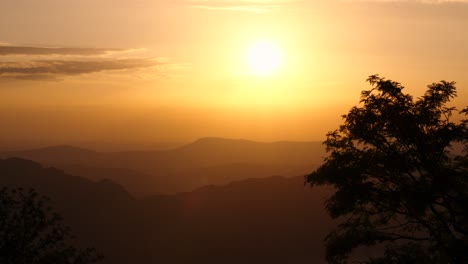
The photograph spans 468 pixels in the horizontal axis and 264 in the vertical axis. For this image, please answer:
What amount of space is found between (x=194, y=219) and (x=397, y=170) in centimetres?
14337

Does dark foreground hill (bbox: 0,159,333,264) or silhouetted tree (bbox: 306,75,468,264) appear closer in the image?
silhouetted tree (bbox: 306,75,468,264)

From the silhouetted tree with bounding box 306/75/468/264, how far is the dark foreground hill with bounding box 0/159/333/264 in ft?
385

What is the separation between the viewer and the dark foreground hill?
140 meters

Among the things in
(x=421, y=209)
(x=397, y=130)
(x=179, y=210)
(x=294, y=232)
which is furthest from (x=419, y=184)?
(x=179, y=210)

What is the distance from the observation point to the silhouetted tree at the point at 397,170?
18.5 metres

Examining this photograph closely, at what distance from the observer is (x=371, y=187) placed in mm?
19922

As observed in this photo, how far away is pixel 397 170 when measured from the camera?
20031 mm

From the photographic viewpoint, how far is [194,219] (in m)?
160

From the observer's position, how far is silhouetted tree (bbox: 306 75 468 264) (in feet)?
60.6

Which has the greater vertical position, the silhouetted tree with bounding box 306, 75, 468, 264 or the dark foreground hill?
the silhouetted tree with bounding box 306, 75, 468, 264

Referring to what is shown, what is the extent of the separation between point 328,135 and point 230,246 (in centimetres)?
12838

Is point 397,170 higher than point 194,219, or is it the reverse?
point 397,170

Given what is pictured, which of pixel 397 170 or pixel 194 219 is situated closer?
pixel 397 170

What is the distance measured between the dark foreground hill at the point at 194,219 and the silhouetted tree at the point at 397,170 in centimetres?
11722
